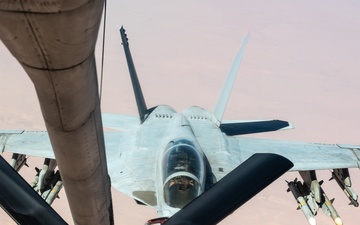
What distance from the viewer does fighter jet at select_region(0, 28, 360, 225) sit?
9.94 meters

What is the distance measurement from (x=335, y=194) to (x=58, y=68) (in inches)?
895

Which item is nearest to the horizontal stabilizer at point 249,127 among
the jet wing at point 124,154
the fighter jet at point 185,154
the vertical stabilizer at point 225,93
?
the fighter jet at point 185,154

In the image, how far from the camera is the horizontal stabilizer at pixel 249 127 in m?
16.2

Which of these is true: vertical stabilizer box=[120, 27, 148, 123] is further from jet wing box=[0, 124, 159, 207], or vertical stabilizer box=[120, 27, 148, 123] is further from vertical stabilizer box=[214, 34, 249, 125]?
vertical stabilizer box=[214, 34, 249, 125]

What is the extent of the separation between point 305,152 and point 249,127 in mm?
2615

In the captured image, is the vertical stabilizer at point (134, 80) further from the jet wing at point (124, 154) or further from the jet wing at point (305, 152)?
the jet wing at point (305, 152)

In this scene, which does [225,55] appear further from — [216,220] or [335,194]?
[216,220]

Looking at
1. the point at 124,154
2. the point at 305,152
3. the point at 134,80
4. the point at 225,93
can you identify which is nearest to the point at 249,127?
the point at 225,93

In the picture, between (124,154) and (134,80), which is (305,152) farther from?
(134,80)

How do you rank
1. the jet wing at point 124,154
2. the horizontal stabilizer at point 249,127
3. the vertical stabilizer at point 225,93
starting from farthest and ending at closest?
the horizontal stabilizer at point 249,127 → the vertical stabilizer at point 225,93 → the jet wing at point 124,154

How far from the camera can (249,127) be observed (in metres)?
16.4

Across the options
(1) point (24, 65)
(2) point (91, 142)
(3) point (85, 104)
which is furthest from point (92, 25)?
(2) point (91, 142)

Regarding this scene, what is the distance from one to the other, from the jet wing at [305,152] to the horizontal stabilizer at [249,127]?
75 cm

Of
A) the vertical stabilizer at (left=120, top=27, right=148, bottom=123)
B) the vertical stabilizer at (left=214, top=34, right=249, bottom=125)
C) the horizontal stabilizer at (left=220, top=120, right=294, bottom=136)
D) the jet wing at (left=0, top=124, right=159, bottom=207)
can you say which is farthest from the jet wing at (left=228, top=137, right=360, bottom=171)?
the vertical stabilizer at (left=120, top=27, right=148, bottom=123)
